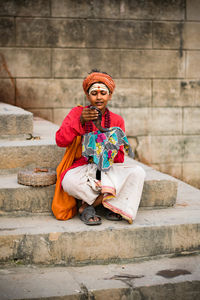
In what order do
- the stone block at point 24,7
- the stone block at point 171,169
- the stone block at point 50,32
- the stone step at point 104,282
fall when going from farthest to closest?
1. the stone block at point 171,169
2. the stone block at point 50,32
3. the stone block at point 24,7
4. the stone step at point 104,282

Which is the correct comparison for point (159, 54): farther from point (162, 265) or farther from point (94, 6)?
point (162, 265)

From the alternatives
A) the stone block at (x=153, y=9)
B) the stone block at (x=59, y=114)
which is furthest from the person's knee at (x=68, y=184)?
the stone block at (x=153, y=9)

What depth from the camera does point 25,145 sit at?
15.0 ft

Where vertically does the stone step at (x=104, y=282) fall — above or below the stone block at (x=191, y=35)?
below

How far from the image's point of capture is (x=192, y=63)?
25.0 ft

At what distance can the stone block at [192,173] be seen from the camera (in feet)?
25.6

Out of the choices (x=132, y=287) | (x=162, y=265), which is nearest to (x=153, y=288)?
(x=132, y=287)

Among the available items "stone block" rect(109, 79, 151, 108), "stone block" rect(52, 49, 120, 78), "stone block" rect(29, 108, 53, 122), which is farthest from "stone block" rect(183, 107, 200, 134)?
"stone block" rect(29, 108, 53, 122)

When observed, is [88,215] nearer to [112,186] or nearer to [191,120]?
[112,186]

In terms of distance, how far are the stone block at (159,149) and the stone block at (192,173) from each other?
0.94ft

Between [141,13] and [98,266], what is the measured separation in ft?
16.2

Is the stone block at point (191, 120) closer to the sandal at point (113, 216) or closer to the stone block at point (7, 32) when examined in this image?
the stone block at point (7, 32)

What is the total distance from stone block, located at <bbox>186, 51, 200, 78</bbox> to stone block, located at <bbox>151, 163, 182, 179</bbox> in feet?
5.31

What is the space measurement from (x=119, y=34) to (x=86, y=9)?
681 millimetres
